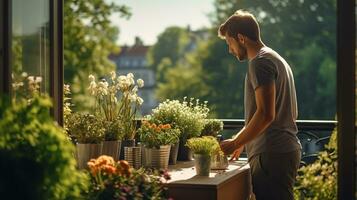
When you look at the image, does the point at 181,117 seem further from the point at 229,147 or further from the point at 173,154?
the point at 229,147

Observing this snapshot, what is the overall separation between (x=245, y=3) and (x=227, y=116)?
16.6 feet

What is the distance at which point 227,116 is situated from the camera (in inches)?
1186

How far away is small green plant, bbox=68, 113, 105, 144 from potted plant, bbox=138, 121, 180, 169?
0.25m

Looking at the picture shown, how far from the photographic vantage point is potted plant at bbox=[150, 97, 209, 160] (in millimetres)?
4375

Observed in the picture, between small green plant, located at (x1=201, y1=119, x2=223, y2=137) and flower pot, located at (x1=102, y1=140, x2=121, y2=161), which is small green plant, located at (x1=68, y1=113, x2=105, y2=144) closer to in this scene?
flower pot, located at (x1=102, y1=140, x2=121, y2=161)

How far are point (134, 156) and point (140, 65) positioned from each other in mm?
39851

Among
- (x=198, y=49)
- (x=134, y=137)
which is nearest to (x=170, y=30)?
(x=198, y=49)

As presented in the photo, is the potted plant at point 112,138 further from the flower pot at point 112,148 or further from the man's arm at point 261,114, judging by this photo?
the man's arm at point 261,114

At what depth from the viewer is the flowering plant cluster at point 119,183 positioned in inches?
117

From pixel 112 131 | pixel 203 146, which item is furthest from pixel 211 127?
pixel 203 146

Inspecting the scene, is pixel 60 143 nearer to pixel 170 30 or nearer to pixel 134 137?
pixel 134 137

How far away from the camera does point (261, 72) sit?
138 inches

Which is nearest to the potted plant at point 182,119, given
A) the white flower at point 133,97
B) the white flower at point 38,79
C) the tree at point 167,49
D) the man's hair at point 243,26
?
the white flower at point 133,97

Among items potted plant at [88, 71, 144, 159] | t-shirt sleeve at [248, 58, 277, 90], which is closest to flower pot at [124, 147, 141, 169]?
potted plant at [88, 71, 144, 159]
